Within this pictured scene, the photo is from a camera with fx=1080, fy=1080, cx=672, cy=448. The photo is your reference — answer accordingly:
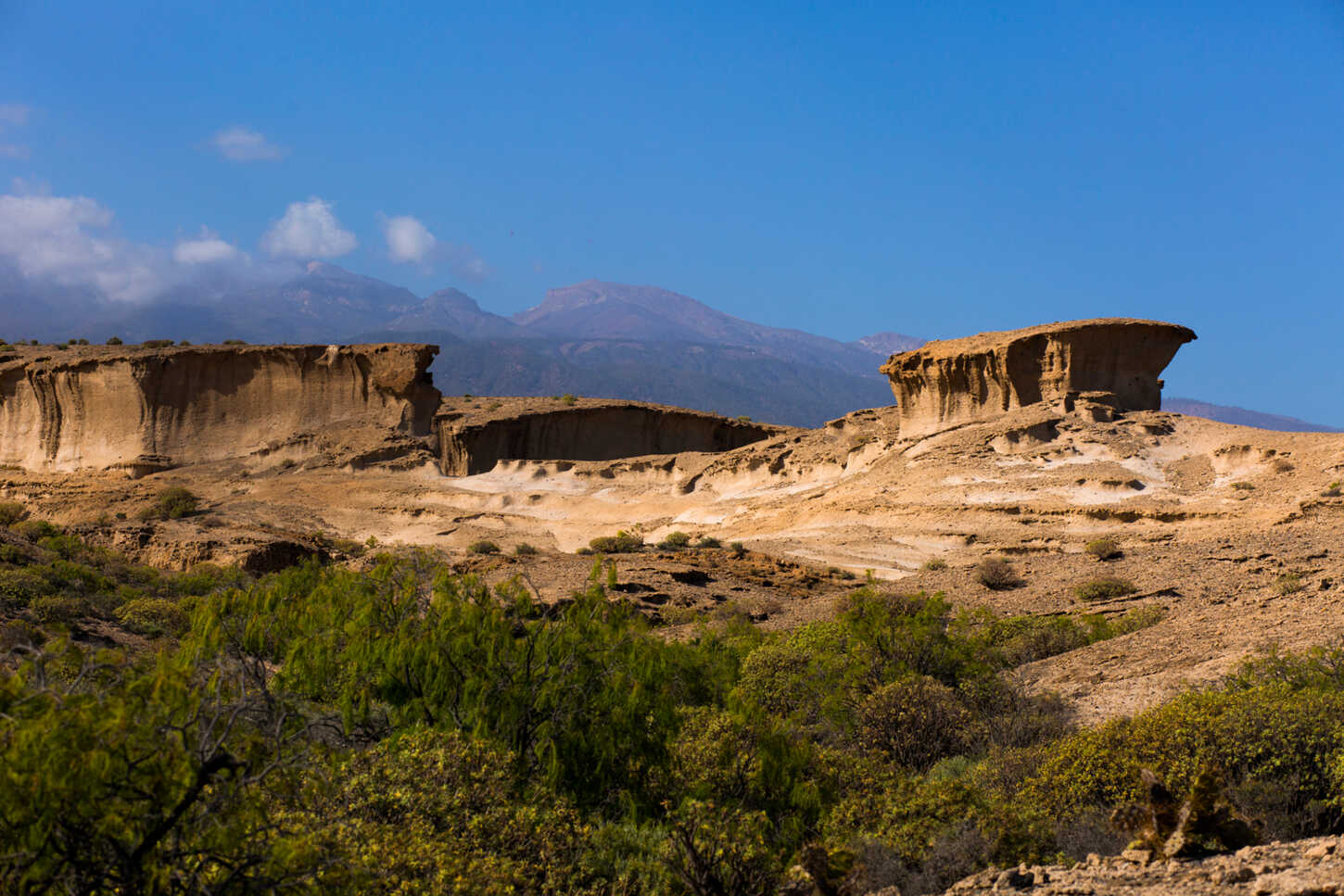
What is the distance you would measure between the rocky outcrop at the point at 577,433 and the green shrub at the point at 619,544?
12.1 metres

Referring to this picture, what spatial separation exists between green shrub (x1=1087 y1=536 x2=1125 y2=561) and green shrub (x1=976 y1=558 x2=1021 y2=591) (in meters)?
1.60

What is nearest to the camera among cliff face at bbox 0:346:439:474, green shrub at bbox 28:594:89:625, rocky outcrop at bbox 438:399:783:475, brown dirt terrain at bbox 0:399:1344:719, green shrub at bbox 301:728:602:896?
green shrub at bbox 301:728:602:896

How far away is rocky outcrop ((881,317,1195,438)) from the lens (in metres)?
28.1

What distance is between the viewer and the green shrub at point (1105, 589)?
52.3 feet

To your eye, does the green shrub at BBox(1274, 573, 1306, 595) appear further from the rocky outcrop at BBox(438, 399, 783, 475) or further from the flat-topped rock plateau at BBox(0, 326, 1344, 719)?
the rocky outcrop at BBox(438, 399, 783, 475)

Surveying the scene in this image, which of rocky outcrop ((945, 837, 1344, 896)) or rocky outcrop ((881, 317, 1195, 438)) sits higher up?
rocky outcrop ((881, 317, 1195, 438))

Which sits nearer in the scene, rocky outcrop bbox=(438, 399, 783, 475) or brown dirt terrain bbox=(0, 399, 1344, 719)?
brown dirt terrain bbox=(0, 399, 1344, 719)

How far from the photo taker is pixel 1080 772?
7680mm

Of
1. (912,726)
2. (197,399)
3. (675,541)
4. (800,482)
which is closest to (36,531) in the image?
(675,541)

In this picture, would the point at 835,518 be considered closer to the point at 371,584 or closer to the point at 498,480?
the point at 498,480

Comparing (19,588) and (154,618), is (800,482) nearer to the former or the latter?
(154,618)

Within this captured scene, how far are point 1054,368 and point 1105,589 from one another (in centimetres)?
1374

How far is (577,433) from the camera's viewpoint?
41906 millimetres

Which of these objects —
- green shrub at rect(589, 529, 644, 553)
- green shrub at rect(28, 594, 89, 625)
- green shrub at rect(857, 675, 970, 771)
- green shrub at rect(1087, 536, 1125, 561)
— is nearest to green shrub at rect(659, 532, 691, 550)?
green shrub at rect(589, 529, 644, 553)
